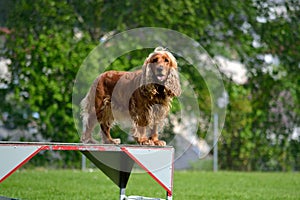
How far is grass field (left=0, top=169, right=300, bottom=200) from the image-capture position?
20.3 feet

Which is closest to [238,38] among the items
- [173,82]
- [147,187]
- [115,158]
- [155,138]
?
[147,187]

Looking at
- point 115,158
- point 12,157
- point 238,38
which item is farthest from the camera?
point 238,38

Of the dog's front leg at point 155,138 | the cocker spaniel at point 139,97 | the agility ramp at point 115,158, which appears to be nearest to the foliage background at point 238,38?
the agility ramp at point 115,158

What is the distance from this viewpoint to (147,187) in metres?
7.23

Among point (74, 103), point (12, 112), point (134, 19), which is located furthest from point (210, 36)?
point (74, 103)

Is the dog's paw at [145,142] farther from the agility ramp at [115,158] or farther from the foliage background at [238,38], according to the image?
the foliage background at [238,38]

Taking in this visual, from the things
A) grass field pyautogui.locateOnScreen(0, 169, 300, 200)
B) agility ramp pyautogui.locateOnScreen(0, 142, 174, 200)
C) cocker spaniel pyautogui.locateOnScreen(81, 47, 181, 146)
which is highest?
cocker spaniel pyautogui.locateOnScreen(81, 47, 181, 146)

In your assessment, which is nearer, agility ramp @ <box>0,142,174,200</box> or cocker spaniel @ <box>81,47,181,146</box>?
agility ramp @ <box>0,142,174,200</box>

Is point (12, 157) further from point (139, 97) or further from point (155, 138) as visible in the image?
point (155, 138)

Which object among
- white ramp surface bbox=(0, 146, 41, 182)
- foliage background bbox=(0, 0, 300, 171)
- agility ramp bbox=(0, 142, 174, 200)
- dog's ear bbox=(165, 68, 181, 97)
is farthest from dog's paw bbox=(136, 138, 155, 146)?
foliage background bbox=(0, 0, 300, 171)

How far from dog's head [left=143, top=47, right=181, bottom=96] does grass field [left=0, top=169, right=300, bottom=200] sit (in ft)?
7.19

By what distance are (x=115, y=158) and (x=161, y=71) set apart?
1.00 m

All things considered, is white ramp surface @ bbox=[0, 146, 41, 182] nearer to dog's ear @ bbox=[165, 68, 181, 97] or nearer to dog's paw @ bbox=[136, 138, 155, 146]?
dog's paw @ bbox=[136, 138, 155, 146]

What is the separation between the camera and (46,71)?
9930 mm
